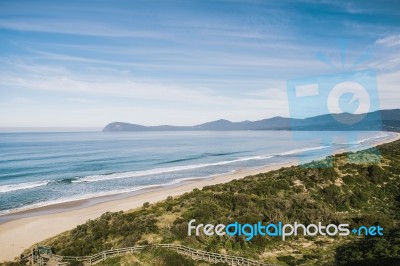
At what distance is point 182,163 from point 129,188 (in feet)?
85.2

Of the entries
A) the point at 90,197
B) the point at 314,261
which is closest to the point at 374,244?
the point at 314,261

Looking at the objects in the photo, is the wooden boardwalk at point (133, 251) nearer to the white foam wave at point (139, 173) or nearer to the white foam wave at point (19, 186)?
the white foam wave at point (19, 186)

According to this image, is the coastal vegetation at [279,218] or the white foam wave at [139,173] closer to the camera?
the coastal vegetation at [279,218]

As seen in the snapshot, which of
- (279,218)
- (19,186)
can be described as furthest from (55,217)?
(279,218)

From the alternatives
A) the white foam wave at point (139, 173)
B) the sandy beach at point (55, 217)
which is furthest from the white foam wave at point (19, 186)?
the sandy beach at point (55, 217)

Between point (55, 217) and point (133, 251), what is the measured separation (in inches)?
659

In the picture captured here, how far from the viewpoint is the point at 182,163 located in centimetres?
6944

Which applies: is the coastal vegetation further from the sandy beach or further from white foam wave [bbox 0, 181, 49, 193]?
white foam wave [bbox 0, 181, 49, 193]

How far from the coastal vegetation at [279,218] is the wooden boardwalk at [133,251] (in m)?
0.56

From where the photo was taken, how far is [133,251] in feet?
60.0

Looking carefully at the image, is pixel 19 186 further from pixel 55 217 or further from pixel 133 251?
pixel 133 251

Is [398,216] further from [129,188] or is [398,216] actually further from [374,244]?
[129,188]

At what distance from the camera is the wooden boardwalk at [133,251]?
56.3ft

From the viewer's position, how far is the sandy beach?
24.7 metres
